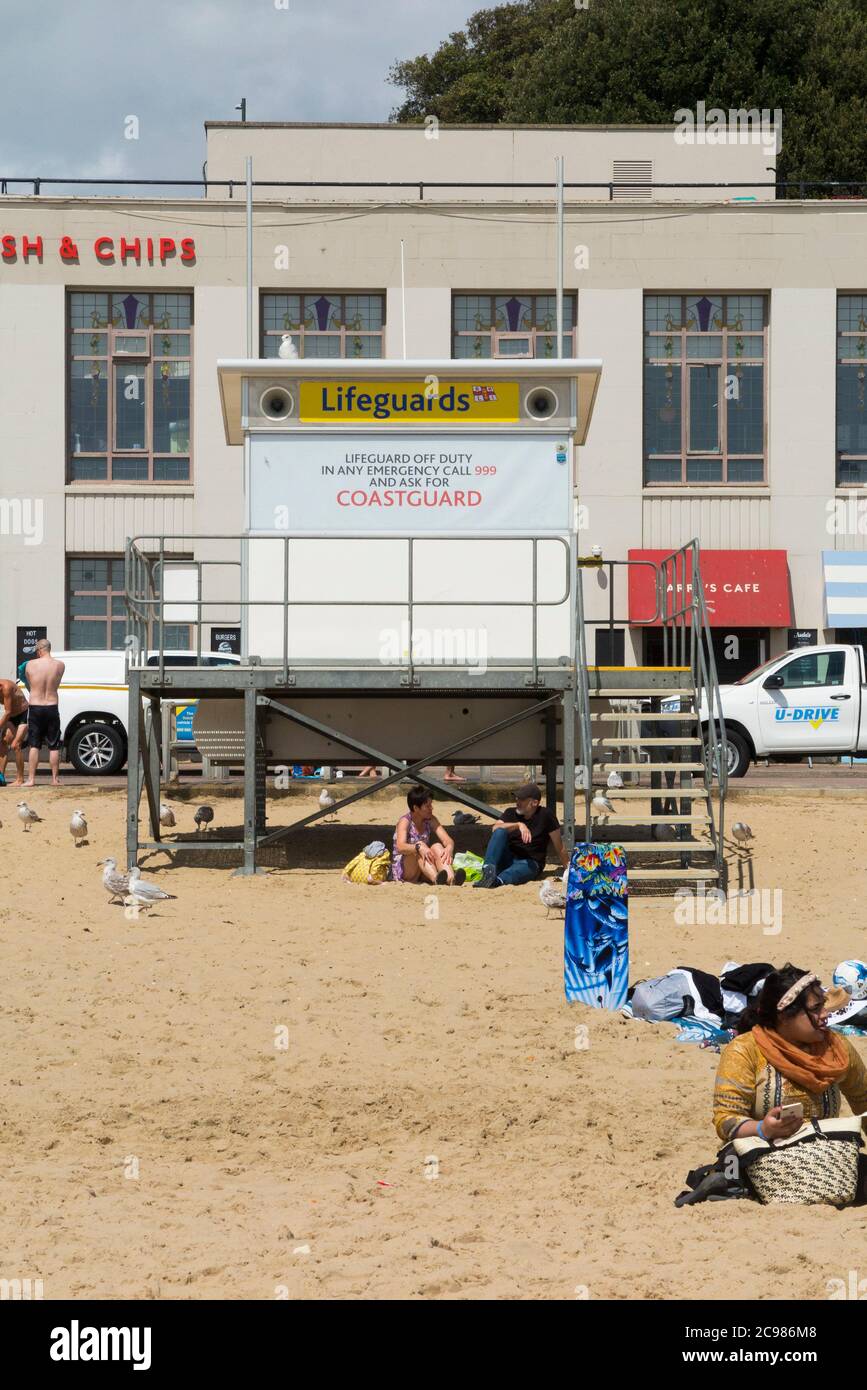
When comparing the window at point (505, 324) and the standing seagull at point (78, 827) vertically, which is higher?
the window at point (505, 324)

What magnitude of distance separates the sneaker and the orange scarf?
6.71 meters

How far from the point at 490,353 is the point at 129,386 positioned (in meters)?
6.86

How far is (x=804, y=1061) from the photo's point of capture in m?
6.55

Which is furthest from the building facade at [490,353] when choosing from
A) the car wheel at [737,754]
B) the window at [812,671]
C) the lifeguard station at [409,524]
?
the lifeguard station at [409,524]

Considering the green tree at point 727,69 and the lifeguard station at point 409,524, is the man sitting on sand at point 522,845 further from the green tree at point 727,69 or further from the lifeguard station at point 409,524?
the green tree at point 727,69

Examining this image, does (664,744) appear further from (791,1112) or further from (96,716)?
(96,716)

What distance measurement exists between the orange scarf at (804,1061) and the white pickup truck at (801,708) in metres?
15.9

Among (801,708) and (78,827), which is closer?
(78,827)

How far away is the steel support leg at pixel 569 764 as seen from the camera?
13617mm

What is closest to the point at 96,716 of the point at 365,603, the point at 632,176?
the point at 365,603

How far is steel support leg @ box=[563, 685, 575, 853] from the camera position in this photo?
44.7 ft

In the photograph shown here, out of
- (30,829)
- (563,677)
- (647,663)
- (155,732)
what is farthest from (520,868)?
(647,663)

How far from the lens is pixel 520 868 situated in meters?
13.4

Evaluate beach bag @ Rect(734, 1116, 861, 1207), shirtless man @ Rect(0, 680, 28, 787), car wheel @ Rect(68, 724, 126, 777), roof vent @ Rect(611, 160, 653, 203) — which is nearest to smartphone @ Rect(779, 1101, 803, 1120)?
beach bag @ Rect(734, 1116, 861, 1207)
